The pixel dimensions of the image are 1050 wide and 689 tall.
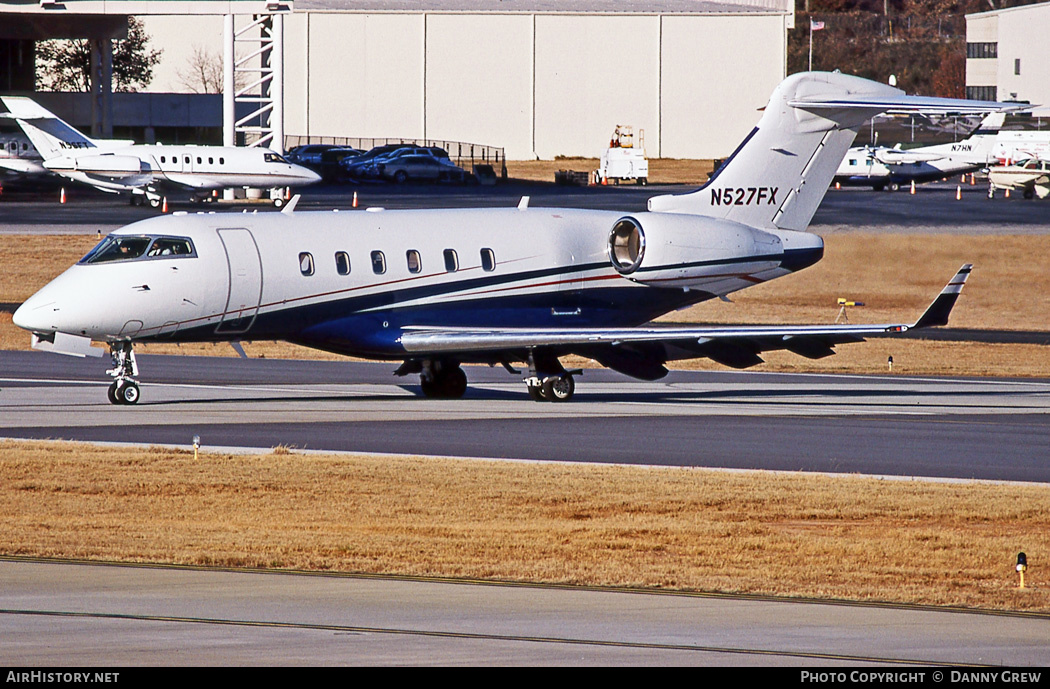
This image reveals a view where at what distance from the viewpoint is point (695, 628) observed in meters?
10.7

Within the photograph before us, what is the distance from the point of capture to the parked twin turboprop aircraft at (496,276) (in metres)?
24.4

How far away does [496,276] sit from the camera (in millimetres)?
27047

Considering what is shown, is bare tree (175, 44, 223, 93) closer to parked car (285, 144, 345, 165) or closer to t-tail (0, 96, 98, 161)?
parked car (285, 144, 345, 165)

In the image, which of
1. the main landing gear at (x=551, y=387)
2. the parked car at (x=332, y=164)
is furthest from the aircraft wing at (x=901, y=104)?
the parked car at (x=332, y=164)

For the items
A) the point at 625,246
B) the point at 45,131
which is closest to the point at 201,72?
the point at 45,131

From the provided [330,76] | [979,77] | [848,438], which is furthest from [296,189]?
[979,77]

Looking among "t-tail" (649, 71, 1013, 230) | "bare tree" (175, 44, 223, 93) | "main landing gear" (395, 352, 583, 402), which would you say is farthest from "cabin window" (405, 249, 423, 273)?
"bare tree" (175, 44, 223, 93)

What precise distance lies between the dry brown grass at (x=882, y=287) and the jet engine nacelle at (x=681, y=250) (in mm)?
10046

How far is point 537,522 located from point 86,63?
335 ft

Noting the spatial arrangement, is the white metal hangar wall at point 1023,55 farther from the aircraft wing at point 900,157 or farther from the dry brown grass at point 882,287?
the dry brown grass at point 882,287

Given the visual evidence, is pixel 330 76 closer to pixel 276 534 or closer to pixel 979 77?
pixel 979 77

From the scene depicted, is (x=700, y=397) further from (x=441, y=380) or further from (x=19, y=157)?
(x=19, y=157)
